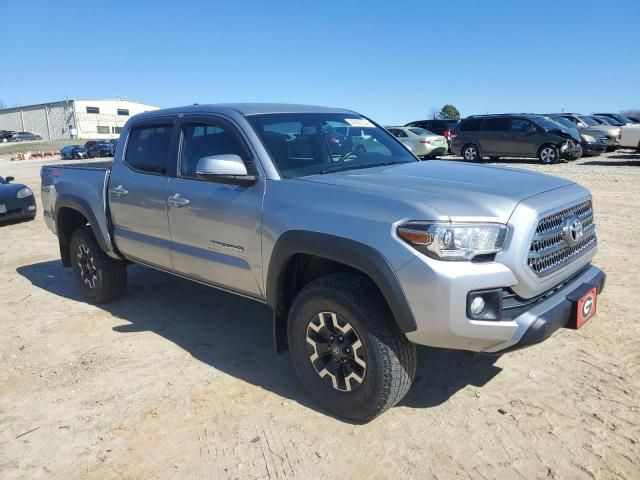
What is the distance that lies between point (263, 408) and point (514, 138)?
54.6ft

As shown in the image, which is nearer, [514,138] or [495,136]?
[514,138]

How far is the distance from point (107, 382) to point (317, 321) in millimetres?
1715

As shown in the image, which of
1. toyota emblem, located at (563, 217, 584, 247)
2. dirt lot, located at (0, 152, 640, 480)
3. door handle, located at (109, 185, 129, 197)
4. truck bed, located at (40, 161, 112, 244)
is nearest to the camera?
dirt lot, located at (0, 152, 640, 480)

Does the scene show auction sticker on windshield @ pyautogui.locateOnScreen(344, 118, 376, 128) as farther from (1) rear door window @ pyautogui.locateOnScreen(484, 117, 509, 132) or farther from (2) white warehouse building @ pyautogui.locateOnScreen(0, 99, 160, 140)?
(2) white warehouse building @ pyautogui.locateOnScreen(0, 99, 160, 140)

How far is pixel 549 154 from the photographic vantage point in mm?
17266

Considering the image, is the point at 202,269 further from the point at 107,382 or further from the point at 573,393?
the point at 573,393

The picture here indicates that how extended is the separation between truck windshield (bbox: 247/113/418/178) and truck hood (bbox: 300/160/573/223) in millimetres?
201

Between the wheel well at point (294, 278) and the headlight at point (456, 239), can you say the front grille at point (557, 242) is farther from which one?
the wheel well at point (294, 278)

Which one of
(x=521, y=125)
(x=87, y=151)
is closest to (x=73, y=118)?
(x=87, y=151)

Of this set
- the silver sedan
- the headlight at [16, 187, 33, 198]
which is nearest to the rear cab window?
the headlight at [16, 187, 33, 198]

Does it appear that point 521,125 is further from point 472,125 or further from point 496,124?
point 472,125

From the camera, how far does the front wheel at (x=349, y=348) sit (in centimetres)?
289

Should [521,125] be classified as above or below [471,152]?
above

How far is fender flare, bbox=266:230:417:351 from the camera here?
2.71 m
